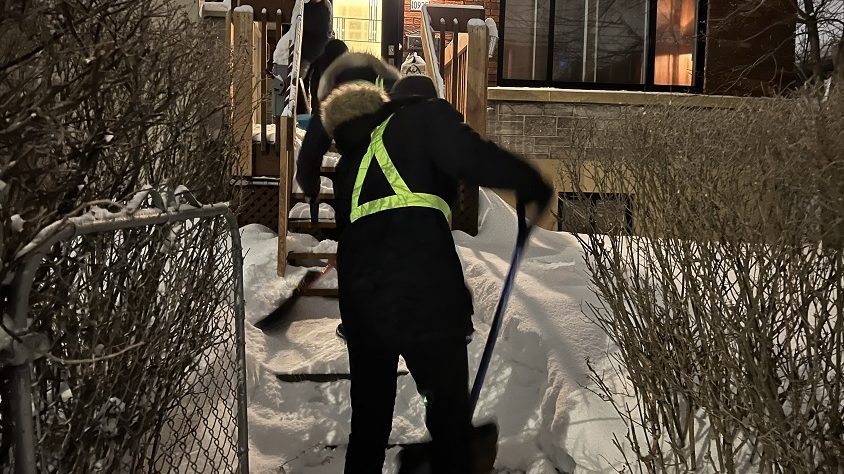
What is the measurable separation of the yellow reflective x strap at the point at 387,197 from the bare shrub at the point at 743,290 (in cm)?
118

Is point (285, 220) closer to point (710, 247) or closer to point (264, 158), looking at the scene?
point (264, 158)

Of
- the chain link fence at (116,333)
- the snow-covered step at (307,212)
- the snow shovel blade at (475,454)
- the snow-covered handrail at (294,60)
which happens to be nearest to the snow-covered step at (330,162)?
the snow-covered step at (307,212)

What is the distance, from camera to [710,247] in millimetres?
Answer: 2951

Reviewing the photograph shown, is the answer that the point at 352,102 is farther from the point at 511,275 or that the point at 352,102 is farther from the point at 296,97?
the point at 296,97

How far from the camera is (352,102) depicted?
2.65 m

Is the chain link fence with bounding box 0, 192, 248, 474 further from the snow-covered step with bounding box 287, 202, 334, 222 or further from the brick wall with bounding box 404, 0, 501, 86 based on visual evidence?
the brick wall with bounding box 404, 0, 501, 86

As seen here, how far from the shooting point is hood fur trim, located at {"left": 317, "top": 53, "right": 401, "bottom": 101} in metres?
2.86

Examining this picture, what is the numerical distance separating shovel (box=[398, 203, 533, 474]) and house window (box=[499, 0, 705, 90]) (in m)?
8.36

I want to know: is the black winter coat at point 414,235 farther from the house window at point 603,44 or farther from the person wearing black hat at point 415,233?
the house window at point 603,44

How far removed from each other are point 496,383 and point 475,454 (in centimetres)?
167

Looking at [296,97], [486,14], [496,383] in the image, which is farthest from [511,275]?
[486,14]

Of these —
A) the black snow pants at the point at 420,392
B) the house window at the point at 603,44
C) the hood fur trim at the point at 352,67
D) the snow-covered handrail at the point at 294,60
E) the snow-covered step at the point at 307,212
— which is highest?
the house window at the point at 603,44

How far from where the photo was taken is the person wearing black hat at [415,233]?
2.47 meters

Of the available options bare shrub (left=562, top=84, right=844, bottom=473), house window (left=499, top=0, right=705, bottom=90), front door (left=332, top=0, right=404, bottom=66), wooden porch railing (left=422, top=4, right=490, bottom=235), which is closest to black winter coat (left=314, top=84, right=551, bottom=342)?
bare shrub (left=562, top=84, right=844, bottom=473)
